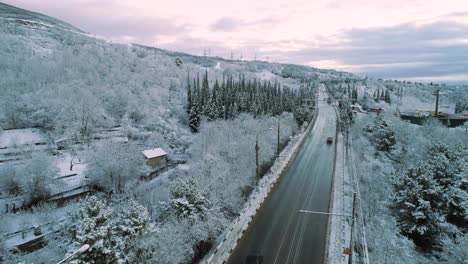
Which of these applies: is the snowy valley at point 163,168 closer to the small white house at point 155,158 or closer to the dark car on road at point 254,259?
the small white house at point 155,158

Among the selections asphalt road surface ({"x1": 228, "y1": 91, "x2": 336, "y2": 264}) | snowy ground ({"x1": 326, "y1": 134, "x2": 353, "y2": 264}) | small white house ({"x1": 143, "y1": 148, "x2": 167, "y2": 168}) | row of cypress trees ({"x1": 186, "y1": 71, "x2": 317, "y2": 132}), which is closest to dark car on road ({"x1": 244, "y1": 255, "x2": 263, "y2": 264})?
asphalt road surface ({"x1": 228, "y1": 91, "x2": 336, "y2": 264})

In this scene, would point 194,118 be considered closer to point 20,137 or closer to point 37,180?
point 20,137

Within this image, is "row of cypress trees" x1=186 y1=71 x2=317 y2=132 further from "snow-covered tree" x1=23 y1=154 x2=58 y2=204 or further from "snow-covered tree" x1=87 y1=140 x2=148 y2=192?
"snow-covered tree" x1=23 y1=154 x2=58 y2=204

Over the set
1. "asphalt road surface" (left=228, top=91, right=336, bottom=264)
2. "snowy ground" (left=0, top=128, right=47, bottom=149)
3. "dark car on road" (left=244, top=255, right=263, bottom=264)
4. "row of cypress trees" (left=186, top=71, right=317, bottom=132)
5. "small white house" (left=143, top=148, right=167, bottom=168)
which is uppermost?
"row of cypress trees" (left=186, top=71, right=317, bottom=132)

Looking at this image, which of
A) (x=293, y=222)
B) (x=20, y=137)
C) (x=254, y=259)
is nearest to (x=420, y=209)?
(x=293, y=222)

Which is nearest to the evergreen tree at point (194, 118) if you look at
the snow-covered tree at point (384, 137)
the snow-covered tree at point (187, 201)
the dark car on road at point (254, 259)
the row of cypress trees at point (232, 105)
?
the row of cypress trees at point (232, 105)

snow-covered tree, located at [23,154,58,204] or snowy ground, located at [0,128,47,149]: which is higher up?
snowy ground, located at [0,128,47,149]

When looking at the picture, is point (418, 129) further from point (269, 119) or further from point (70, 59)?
point (70, 59)
